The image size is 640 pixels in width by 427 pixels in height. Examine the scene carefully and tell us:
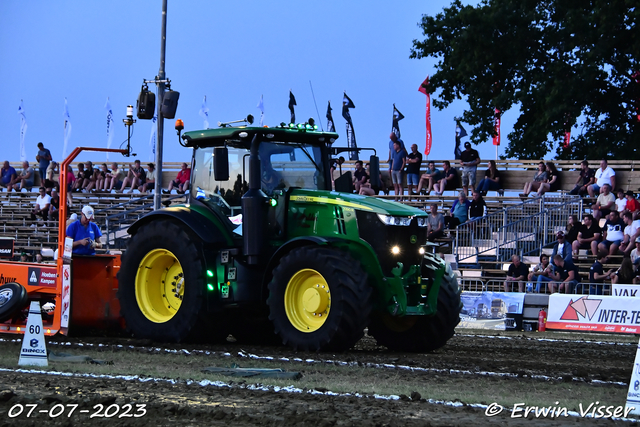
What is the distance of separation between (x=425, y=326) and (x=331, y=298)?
1.65 m

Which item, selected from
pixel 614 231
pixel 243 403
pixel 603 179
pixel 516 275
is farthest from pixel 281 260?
pixel 603 179

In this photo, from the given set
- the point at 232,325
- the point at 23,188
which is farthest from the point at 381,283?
the point at 23,188

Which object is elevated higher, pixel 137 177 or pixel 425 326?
pixel 137 177

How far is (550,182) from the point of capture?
78.8ft

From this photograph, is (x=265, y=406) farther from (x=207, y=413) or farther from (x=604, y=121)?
(x=604, y=121)

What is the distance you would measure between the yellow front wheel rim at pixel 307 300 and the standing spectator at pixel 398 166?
15799mm

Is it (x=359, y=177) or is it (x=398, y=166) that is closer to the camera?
(x=359, y=177)

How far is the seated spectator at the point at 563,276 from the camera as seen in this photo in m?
18.6

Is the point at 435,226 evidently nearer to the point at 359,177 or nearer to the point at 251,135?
the point at 359,177

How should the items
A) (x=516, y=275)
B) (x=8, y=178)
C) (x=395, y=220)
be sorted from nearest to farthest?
(x=395, y=220) < (x=516, y=275) < (x=8, y=178)

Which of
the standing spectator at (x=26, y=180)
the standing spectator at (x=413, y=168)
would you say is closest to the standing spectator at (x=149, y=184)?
the standing spectator at (x=26, y=180)

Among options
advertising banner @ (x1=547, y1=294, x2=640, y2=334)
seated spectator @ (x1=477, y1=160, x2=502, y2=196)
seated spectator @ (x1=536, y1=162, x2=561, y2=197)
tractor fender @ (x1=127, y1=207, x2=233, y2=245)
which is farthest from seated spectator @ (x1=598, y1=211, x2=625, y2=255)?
tractor fender @ (x1=127, y1=207, x2=233, y2=245)

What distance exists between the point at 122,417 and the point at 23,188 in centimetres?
2818

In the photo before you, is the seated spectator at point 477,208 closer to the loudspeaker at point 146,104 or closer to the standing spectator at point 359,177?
the standing spectator at point 359,177
